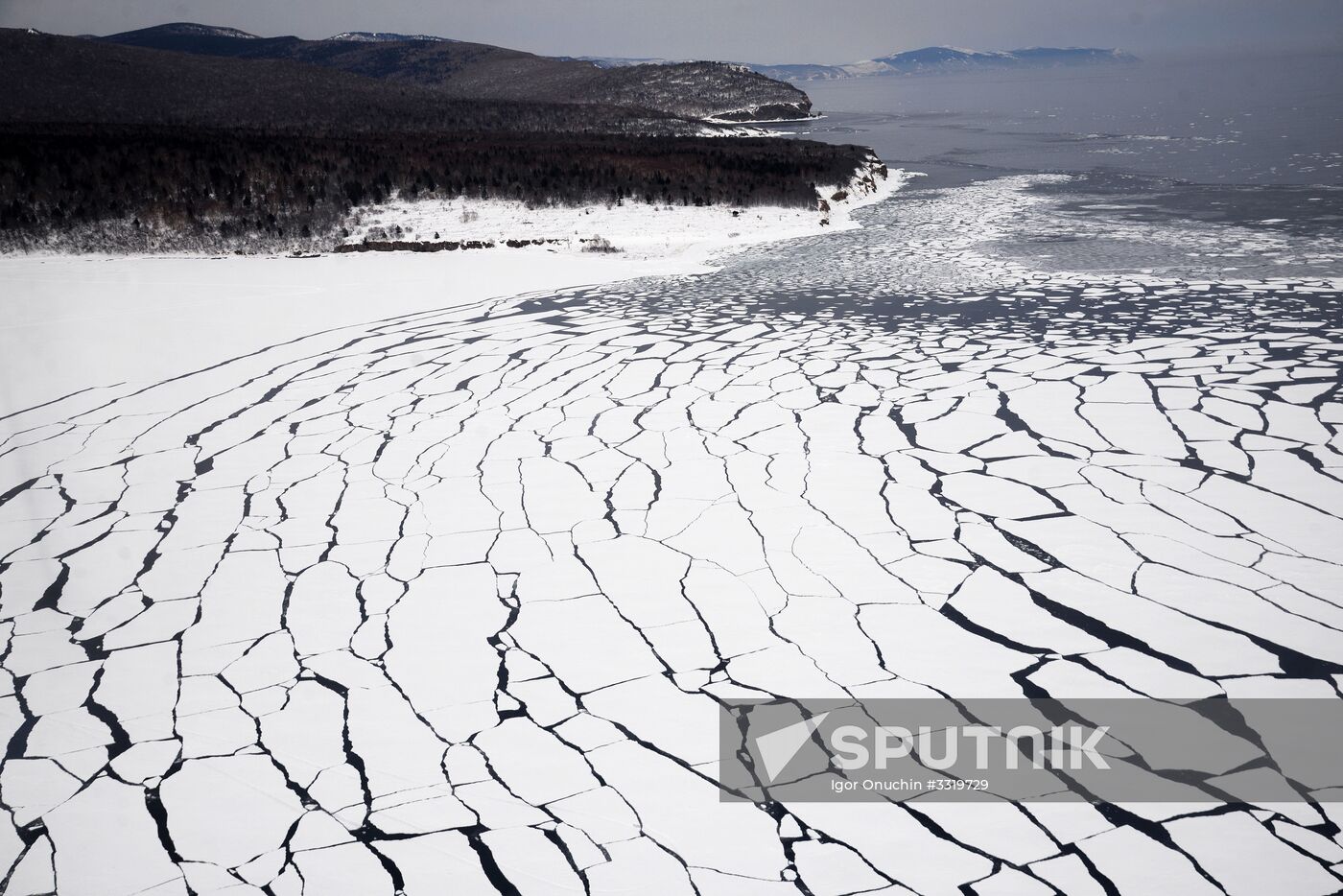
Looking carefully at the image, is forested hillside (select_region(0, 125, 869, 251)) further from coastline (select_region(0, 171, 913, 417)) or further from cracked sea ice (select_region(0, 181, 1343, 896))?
cracked sea ice (select_region(0, 181, 1343, 896))

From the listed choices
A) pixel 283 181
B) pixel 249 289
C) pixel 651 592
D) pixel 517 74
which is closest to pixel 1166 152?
pixel 283 181

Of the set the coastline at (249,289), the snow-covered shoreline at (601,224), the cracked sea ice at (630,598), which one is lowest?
the cracked sea ice at (630,598)

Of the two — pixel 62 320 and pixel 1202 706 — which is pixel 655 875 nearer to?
pixel 1202 706

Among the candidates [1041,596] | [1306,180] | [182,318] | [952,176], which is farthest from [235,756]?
[952,176]

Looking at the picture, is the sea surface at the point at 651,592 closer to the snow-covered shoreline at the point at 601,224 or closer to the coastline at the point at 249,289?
the coastline at the point at 249,289

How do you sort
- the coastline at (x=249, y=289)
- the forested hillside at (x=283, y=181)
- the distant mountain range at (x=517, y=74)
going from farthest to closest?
the distant mountain range at (x=517, y=74) → the forested hillside at (x=283, y=181) → the coastline at (x=249, y=289)

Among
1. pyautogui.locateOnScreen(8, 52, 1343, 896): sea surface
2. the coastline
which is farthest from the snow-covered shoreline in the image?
pyautogui.locateOnScreen(8, 52, 1343, 896): sea surface

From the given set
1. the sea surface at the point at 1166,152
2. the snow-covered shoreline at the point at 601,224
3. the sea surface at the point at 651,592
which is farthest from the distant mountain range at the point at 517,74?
the sea surface at the point at 651,592
